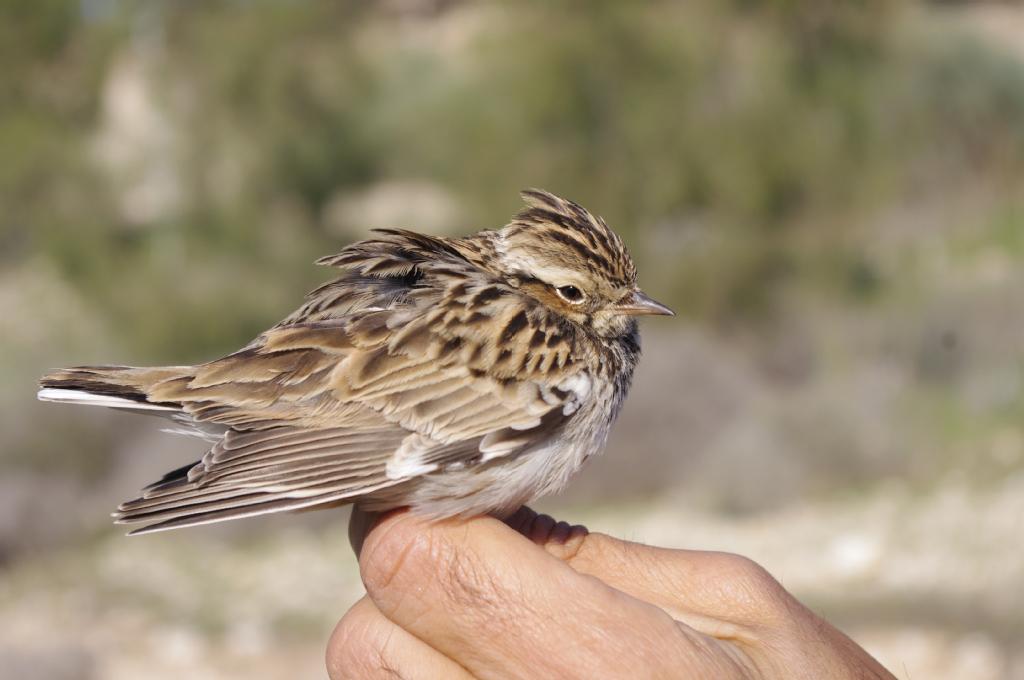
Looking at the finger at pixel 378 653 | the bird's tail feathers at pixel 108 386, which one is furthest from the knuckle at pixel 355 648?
the bird's tail feathers at pixel 108 386

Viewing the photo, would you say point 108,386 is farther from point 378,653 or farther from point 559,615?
point 559,615

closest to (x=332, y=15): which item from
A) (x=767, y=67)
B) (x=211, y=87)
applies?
(x=211, y=87)

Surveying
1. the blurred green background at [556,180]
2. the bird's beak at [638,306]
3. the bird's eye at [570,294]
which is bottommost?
the bird's eye at [570,294]

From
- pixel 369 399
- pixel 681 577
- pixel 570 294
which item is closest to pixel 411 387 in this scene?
pixel 369 399

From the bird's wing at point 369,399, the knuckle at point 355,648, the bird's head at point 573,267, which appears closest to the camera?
the bird's wing at point 369,399

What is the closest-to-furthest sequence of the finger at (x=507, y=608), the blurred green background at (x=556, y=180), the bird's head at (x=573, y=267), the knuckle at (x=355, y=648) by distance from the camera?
the finger at (x=507, y=608) < the knuckle at (x=355, y=648) < the bird's head at (x=573, y=267) < the blurred green background at (x=556, y=180)

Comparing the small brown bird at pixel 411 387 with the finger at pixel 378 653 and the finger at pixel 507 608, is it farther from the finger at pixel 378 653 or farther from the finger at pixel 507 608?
the finger at pixel 378 653

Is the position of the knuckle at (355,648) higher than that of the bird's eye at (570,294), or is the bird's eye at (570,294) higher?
the bird's eye at (570,294)
